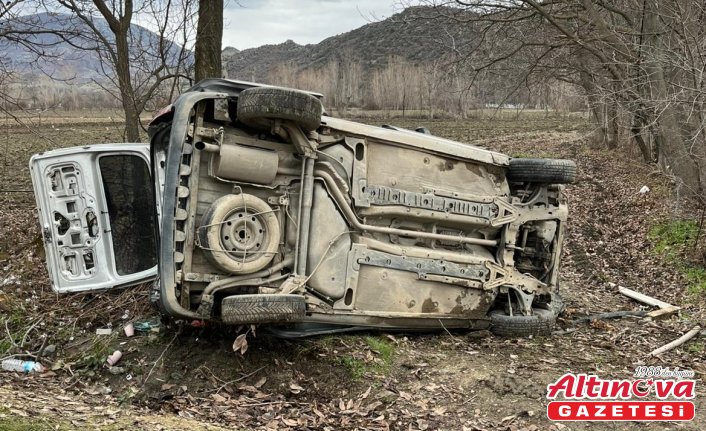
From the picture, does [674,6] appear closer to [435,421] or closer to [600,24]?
[600,24]

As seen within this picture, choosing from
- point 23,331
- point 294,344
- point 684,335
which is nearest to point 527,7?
point 684,335

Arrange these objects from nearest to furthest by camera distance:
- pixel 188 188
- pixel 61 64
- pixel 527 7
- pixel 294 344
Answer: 1. pixel 188 188
2. pixel 294 344
3. pixel 61 64
4. pixel 527 7

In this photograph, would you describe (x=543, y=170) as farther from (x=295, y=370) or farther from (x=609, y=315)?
(x=295, y=370)

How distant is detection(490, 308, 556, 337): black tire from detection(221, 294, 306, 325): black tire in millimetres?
2094

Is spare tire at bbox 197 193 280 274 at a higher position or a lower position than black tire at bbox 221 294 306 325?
higher

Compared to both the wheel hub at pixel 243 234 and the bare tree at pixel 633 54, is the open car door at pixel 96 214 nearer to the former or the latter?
the wheel hub at pixel 243 234

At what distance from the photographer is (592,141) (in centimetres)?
2092

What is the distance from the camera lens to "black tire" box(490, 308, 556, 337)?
5.37m

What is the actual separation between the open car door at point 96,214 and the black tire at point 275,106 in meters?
2.09

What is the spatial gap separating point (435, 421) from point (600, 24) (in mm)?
9172

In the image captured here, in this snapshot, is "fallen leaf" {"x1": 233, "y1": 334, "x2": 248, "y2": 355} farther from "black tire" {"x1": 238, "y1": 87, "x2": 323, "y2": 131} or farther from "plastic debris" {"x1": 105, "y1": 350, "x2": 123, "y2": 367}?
"black tire" {"x1": 238, "y1": 87, "x2": 323, "y2": 131}

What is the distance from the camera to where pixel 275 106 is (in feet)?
13.5

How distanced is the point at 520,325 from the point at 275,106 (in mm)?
2949

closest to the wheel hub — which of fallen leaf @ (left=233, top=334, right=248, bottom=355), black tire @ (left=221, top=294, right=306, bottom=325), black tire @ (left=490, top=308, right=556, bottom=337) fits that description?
black tire @ (left=221, top=294, right=306, bottom=325)
